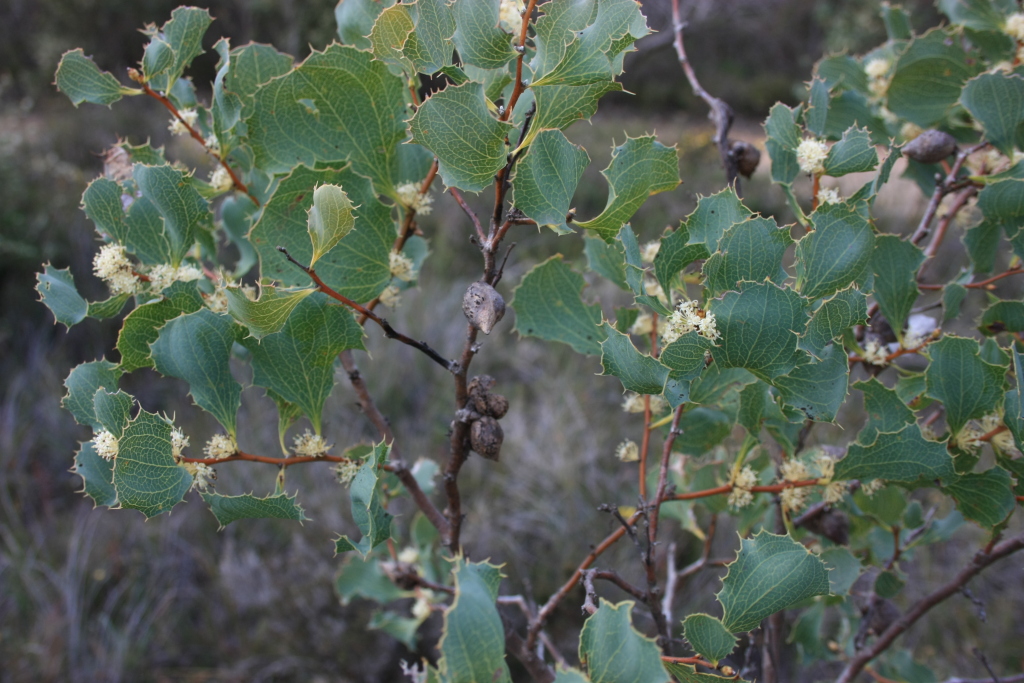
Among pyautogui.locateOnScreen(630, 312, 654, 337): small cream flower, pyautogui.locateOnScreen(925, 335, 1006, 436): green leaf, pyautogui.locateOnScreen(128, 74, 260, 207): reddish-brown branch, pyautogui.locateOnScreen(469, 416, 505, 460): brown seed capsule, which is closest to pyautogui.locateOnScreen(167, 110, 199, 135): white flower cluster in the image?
pyautogui.locateOnScreen(128, 74, 260, 207): reddish-brown branch

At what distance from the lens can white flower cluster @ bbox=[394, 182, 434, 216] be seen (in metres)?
0.89

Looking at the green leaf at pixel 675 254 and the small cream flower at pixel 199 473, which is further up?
the green leaf at pixel 675 254

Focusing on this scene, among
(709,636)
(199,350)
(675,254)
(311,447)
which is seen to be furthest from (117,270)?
(709,636)

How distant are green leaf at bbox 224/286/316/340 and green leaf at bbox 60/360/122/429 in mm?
198

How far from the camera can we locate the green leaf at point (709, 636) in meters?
0.66

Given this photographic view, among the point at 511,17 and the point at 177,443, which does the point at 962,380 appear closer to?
the point at 511,17

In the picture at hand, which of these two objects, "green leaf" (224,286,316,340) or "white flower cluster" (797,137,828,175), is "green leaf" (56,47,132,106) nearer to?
"green leaf" (224,286,316,340)

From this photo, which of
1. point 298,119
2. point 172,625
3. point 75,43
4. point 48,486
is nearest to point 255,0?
point 75,43

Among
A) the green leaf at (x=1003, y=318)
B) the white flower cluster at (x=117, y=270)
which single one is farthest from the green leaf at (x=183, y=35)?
the green leaf at (x=1003, y=318)

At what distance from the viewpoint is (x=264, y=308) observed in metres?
0.69

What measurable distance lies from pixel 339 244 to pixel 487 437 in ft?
0.96

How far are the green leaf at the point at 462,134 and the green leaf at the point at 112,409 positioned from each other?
15.9 inches

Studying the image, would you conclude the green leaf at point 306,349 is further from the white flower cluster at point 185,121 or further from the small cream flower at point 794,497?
the small cream flower at point 794,497

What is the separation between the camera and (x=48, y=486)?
321 cm
